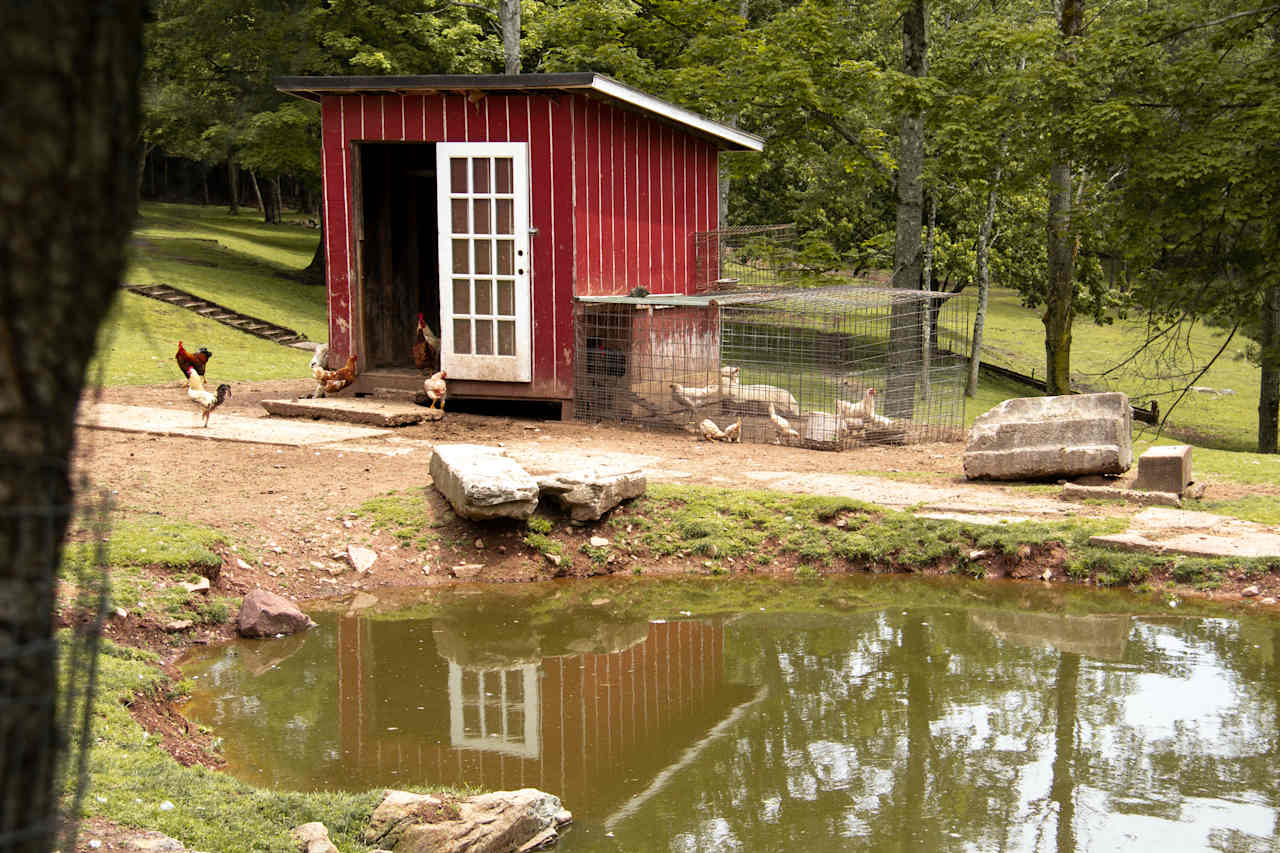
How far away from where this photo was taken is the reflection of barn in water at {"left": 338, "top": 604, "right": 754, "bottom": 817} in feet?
19.9

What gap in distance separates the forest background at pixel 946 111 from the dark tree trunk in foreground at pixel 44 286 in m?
2.85

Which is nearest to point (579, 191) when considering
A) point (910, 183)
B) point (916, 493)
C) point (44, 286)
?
point (916, 493)

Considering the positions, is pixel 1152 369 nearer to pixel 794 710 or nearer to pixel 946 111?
pixel 946 111

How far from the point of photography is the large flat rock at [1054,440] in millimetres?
11016

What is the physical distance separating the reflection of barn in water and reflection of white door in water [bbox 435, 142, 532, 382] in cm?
593

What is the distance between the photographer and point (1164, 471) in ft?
34.9

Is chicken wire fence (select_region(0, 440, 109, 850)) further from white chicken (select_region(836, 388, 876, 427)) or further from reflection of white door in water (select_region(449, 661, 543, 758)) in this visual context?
white chicken (select_region(836, 388, 876, 427))

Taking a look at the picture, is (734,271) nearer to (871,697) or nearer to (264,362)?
(264,362)

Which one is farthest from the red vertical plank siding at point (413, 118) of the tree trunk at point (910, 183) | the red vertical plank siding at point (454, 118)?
Answer: the tree trunk at point (910, 183)

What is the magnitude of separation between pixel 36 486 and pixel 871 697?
5.91 m

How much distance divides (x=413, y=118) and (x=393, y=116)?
27 cm

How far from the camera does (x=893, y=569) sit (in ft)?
31.5

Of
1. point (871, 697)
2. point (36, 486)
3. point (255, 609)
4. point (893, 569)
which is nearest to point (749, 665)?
point (871, 697)

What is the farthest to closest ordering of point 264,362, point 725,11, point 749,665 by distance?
1. point 725,11
2. point 264,362
3. point 749,665
